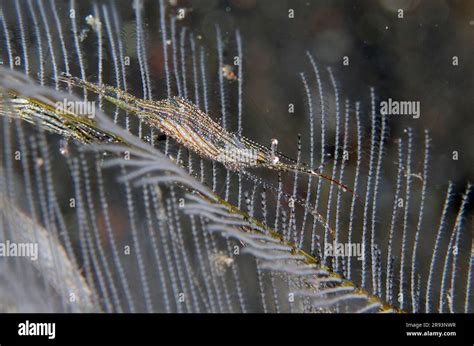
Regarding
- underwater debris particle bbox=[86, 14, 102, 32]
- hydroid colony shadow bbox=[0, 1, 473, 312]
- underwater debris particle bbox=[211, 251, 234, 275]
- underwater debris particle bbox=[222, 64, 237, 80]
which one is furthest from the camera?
A: underwater debris particle bbox=[222, 64, 237, 80]

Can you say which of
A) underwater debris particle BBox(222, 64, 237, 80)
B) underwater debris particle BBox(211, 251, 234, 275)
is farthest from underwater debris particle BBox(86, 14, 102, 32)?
underwater debris particle BBox(211, 251, 234, 275)

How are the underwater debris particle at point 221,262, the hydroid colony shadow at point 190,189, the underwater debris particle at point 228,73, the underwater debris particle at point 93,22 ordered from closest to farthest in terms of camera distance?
the hydroid colony shadow at point 190,189 → the underwater debris particle at point 221,262 → the underwater debris particle at point 93,22 → the underwater debris particle at point 228,73

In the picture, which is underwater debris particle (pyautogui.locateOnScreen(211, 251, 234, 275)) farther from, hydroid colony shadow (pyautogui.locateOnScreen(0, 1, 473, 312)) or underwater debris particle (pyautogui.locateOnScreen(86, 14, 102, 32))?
underwater debris particle (pyautogui.locateOnScreen(86, 14, 102, 32))

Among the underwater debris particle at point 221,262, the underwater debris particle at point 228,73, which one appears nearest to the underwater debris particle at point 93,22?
the underwater debris particle at point 228,73

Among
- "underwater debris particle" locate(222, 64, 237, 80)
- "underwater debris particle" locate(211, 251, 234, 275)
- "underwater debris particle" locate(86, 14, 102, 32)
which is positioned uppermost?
"underwater debris particle" locate(86, 14, 102, 32)

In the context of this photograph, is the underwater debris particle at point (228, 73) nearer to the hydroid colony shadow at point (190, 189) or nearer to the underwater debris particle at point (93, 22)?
the hydroid colony shadow at point (190, 189)

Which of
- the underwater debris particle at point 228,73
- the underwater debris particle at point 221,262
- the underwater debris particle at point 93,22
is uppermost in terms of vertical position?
the underwater debris particle at point 93,22

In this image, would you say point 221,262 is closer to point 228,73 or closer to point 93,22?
point 228,73

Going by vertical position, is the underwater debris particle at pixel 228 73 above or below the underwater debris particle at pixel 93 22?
below

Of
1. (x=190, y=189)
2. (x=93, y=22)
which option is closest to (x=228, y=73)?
(x=93, y=22)
